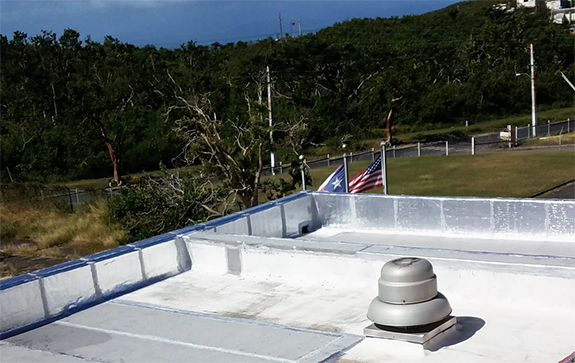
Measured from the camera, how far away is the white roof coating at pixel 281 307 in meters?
6.50

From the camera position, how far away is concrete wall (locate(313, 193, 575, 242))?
11023 mm

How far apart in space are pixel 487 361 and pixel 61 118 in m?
56.0

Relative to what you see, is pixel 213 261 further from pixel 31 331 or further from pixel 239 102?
pixel 239 102

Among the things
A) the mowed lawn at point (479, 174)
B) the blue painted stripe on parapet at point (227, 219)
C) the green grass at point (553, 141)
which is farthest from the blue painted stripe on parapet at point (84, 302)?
the green grass at point (553, 141)

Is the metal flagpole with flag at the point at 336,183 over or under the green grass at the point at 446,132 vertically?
over

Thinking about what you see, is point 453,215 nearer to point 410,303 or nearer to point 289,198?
point 289,198

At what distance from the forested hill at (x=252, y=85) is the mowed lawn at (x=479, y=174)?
15.3m

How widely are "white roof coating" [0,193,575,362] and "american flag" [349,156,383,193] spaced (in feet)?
18.5

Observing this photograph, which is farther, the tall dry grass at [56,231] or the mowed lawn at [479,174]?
the mowed lawn at [479,174]

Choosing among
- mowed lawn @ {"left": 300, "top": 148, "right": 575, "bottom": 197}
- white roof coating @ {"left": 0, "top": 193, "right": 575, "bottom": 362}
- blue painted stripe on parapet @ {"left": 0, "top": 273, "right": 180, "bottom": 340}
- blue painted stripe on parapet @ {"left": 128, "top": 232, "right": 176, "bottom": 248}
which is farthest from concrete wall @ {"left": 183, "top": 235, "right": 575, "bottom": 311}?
mowed lawn @ {"left": 300, "top": 148, "right": 575, "bottom": 197}

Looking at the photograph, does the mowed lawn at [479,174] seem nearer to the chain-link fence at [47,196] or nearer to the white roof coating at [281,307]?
the chain-link fence at [47,196]

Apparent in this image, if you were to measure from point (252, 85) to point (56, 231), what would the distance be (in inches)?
1587

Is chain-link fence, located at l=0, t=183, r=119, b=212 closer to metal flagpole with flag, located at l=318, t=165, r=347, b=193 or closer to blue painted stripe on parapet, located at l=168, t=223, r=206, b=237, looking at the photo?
metal flagpole with flag, located at l=318, t=165, r=347, b=193

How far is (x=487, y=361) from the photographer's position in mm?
6000
